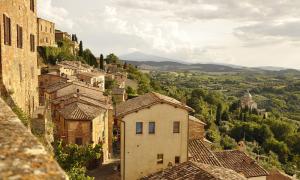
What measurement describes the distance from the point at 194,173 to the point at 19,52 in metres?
9.99

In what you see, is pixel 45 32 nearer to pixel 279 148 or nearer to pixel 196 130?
pixel 196 130

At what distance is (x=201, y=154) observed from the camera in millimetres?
25953

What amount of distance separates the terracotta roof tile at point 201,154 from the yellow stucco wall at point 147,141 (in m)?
2.15

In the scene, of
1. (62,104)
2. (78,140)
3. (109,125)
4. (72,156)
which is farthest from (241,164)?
(62,104)

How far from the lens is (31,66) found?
20.8 metres

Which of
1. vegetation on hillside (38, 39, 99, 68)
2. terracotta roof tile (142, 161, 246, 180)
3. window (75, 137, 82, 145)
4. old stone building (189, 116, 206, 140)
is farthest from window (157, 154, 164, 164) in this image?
vegetation on hillside (38, 39, 99, 68)

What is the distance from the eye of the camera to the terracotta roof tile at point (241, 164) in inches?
1178

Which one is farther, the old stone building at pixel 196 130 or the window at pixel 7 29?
the old stone building at pixel 196 130

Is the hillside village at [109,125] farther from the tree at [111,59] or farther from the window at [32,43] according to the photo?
the tree at [111,59]

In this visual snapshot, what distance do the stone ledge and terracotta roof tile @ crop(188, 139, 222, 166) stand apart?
20684mm

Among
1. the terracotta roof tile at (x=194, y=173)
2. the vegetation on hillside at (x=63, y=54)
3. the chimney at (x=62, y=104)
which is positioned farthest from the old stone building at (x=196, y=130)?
the vegetation on hillside at (x=63, y=54)

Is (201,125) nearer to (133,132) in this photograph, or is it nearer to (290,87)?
(133,132)

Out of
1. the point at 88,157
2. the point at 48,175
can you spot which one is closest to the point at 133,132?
the point at 88,157

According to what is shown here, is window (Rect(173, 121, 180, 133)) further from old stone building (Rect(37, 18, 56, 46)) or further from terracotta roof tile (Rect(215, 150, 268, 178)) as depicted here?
old stone building (Rect(37, 18, 56, 46))
